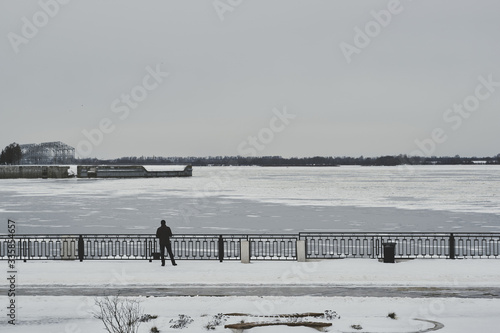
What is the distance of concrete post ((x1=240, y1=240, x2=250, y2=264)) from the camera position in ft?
75.6

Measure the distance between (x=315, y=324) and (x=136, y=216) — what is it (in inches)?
1457

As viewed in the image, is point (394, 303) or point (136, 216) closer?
point (394, 303)

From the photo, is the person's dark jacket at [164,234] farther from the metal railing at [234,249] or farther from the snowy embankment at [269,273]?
the metal railing at [234,249]

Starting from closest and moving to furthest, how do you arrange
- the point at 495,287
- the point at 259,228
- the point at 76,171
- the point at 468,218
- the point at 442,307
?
1. the point at 442,307
2. the point at 495,287
3. the point at 259,228
4. the point at 468,218
5. the point at 76,171

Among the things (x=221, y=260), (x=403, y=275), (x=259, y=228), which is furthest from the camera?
(x=259, y=228)

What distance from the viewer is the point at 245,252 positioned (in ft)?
75.6

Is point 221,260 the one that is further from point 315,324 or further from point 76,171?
point 76,171

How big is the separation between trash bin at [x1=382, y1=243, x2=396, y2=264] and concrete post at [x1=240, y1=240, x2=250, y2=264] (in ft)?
Answer: 17.5

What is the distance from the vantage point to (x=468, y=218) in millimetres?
45625

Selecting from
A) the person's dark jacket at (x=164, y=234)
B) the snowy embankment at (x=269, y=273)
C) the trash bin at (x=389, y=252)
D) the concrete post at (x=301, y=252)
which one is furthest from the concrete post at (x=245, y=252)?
the trash bin at (x=389, y=252)

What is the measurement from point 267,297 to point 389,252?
26.3 feet

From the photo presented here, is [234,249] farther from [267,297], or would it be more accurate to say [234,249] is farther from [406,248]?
[267,297]

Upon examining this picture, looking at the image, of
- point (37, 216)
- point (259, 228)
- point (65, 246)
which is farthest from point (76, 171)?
point (65, 246)

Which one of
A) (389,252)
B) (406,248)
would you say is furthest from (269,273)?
(406,248)
